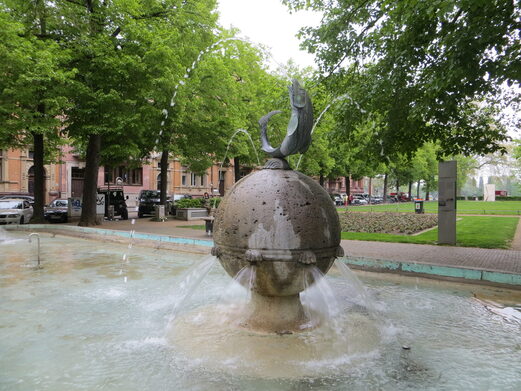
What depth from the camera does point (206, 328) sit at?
5609 millimetres

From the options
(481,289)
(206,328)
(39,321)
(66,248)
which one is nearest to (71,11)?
(66,248)

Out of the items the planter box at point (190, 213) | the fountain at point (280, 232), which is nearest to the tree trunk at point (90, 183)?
the planter box at point (190, 213)

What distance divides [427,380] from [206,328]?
293 cm

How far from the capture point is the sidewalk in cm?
804

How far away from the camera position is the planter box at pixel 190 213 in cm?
2633

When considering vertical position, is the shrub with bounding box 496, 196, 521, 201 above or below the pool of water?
above

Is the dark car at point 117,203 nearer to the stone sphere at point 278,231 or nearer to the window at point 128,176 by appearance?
the stone sphere at point 278,231

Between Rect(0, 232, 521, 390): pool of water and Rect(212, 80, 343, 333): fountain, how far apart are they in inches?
20.9

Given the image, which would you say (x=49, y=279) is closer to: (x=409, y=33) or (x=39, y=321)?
(x=39, y=321)

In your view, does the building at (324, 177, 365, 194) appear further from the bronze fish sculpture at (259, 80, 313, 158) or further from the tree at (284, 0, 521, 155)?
the bronze fish sculpture at (259, 80, 313, 158)

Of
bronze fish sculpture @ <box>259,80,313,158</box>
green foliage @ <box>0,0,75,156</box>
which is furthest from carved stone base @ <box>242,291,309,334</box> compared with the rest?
green foliage @ <box>0,0,75,156</box>

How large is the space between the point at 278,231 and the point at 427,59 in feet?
26.7

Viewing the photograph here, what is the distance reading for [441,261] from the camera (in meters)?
10.0

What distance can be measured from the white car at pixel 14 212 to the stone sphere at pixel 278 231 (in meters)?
22.3
